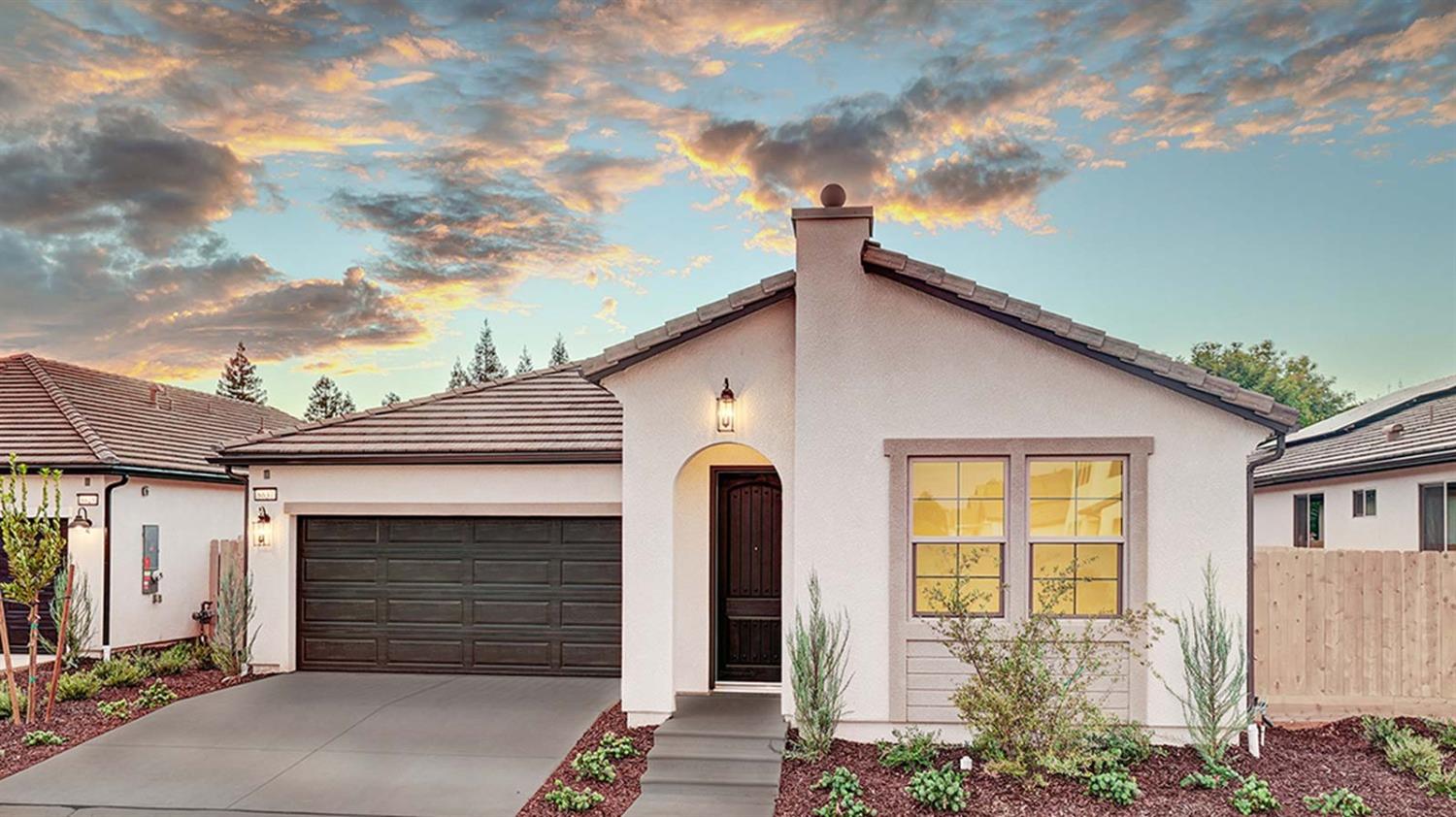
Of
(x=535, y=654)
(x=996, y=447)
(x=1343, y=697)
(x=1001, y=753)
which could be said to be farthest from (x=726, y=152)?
(x=1343, y=697)

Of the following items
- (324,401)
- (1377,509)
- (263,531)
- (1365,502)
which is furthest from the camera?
(324,401)

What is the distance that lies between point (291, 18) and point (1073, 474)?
10935mm

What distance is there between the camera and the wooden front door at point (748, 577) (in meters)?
9.94

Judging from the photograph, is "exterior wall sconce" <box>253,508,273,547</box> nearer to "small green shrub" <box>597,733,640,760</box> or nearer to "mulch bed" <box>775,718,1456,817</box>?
"small green shrub" <box>597,733,640,760</box>

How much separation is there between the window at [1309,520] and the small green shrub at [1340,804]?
9822 millimetres

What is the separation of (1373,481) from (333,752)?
14.9 m

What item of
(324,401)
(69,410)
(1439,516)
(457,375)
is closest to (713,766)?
(1439,516)

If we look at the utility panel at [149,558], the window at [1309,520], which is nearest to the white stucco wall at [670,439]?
the utility panel at [149,558]

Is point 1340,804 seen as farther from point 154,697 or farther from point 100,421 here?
point 100,421

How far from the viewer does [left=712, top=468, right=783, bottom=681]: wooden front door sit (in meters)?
9.94

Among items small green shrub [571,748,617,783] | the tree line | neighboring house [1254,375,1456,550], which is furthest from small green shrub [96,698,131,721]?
the tree line

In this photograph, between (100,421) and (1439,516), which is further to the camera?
(100,421)

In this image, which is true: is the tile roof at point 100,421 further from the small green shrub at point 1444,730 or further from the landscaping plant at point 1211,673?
the small green shrub at point 1444,730

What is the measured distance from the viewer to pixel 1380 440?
14.5 metres
